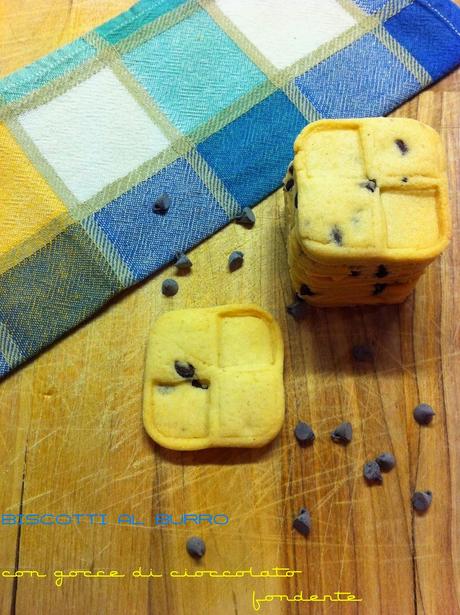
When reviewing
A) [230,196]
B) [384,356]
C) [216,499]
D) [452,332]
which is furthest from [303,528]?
[230,196]

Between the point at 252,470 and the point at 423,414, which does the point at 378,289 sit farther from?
the point at 252,470

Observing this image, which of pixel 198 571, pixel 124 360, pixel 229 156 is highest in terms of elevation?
pixel 229 156

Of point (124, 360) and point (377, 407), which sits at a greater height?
point (124, 360)

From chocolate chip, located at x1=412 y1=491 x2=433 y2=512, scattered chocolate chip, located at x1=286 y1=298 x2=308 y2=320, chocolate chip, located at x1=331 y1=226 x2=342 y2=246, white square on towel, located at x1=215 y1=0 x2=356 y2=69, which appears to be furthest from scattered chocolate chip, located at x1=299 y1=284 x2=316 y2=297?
white square on towel, located at x1=215 y1=0 x2=356 y2=69

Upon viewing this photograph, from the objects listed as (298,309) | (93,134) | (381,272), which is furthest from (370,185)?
(93,134)

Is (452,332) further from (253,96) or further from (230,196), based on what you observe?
(253,96)

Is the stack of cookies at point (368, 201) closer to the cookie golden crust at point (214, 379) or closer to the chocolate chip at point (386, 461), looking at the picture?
the cookie golden crust at point (214, 379)

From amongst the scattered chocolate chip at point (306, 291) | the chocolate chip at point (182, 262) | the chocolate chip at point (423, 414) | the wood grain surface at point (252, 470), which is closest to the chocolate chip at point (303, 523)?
the wood grain surface at point (252, 470)
